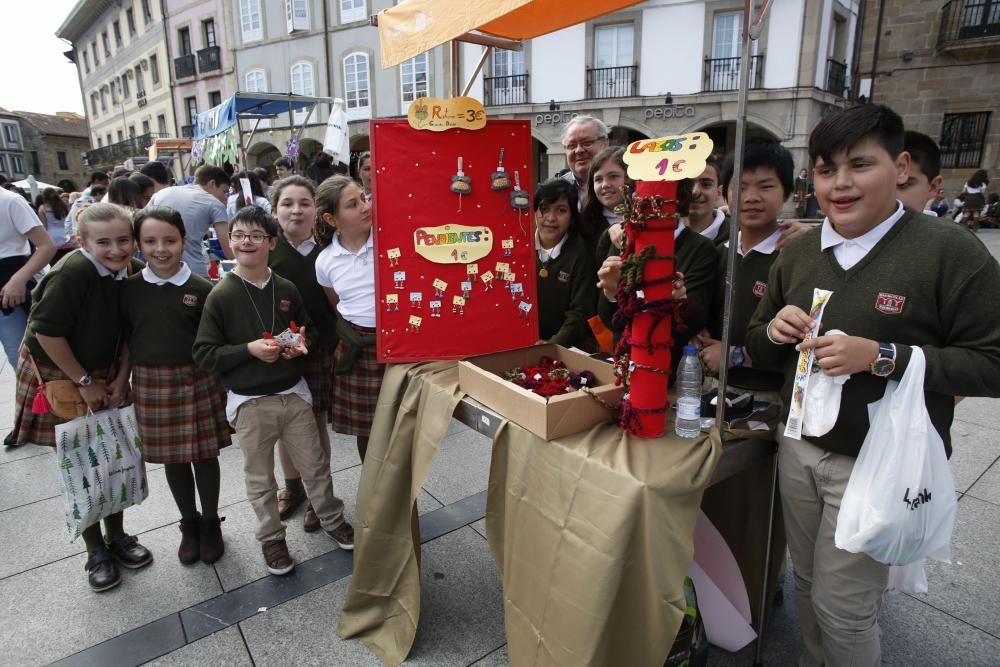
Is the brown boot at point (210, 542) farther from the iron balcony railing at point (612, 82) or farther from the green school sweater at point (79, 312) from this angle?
the iron balcony railing at point (612, 82)

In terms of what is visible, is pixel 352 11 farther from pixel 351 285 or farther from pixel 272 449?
pixel 272 449

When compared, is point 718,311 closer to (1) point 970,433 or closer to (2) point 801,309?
(2) point 801,309

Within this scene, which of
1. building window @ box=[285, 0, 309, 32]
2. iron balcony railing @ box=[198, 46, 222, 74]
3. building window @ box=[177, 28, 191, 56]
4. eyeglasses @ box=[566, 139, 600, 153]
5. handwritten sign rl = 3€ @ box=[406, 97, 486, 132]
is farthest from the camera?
building window @ box=[177, 28, 191, 56]

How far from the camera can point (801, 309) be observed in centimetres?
143

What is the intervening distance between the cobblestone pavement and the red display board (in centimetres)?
108

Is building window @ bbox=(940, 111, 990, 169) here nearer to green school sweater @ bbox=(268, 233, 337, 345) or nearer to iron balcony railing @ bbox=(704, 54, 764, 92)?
iron balcony railing @ bbox=(704, 54, 764, 92)

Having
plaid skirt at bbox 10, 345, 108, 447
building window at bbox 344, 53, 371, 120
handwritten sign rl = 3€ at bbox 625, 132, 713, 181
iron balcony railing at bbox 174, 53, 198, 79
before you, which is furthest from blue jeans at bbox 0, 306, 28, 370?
iron balcony railing at bbox 174, 53, 198, 79

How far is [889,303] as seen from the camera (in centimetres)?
130

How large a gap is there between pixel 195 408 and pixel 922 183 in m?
3.15

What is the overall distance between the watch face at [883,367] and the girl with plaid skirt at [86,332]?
263 cm

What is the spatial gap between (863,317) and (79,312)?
2.70 metres

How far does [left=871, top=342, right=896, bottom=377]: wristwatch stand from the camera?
48.8 inches

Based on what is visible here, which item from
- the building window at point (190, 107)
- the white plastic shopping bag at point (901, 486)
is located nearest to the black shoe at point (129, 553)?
the white plastic shopping bag at point (901, 486)

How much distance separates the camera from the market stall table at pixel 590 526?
1291 millimetres
